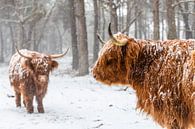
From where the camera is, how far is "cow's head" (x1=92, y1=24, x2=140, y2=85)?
5070mm

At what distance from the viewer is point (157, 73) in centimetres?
488

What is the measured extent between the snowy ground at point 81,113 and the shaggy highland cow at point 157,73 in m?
2.60

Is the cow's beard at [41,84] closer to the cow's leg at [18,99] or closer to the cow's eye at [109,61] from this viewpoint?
the cow's leg at [18,99]

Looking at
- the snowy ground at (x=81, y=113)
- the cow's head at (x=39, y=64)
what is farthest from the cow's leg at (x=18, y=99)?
the cow's head at (x=39, y=64)

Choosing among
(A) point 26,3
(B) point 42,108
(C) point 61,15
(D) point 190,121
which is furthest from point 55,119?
(C) point 61,15

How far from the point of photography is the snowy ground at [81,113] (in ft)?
29.4

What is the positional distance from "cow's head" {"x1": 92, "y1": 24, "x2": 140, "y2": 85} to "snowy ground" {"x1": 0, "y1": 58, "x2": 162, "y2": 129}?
8.30 ft

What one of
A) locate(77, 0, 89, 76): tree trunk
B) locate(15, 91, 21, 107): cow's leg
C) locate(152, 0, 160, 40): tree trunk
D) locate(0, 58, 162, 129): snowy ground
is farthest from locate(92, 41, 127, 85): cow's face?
locate(77, 0, 89, 76): tree trunk

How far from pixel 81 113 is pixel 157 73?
596 centimetres

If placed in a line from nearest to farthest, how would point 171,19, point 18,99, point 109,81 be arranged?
point 109,81, point 18,99, point 171,19

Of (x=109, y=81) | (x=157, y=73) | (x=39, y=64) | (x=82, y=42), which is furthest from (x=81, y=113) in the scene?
(x=82, y=42)

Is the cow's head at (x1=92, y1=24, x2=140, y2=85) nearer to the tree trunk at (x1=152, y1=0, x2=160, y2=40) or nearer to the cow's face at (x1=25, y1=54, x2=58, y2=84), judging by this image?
the cow's face at (x1=25, y1=54, x2=58, y2=84)

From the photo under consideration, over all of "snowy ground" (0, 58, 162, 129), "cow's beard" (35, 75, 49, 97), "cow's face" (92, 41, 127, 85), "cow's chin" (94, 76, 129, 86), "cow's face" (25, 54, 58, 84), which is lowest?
"snowy ground" (0, 58, 162, 129)

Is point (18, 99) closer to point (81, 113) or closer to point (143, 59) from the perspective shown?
point (81, 113)
